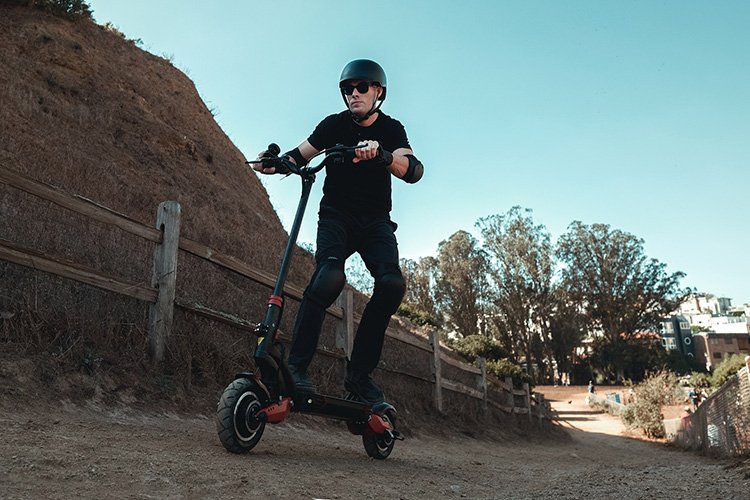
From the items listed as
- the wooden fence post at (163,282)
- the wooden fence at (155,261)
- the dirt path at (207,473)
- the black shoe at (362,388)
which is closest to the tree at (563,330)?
the wooden fence at (155,261)

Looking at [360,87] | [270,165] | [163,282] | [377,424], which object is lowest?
[377,424]

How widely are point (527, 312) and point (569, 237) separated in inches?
345

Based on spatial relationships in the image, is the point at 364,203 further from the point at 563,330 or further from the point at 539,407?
the point at 563,330

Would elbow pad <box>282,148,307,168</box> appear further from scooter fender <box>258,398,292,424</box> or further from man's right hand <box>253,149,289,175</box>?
scooter fender <box>258,398,292,424</box>

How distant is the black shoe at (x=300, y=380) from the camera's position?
2.89 m

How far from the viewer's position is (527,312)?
131 ft

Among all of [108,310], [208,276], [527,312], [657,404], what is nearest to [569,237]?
[527,312]

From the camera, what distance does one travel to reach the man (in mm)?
3328

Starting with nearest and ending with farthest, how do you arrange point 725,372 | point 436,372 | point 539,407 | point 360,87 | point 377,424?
point 377,424 < point 360,87 < point 436,372 < point 539,407 < point 725,372

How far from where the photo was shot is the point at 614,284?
43469 millimetres

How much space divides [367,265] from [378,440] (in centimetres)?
112

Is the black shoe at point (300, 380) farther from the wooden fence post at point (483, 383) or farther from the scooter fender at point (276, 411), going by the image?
the wooden fence post at point (483, 383)

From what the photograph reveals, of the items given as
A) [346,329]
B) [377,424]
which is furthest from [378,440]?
[346,329]

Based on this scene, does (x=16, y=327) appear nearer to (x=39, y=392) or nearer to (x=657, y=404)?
(x=39, y=392)
